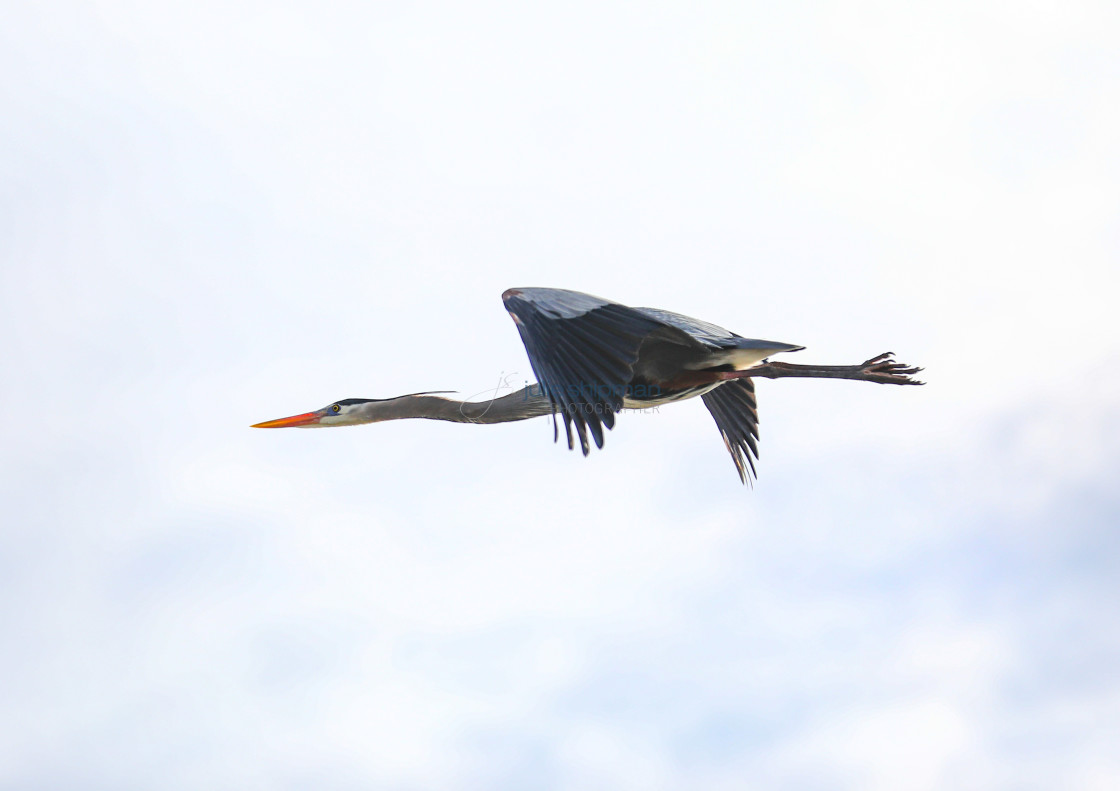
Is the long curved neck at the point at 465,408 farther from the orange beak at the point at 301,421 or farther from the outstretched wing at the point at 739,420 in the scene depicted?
the outstretched wing at the point at 739,420

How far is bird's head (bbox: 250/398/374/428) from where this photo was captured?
→ 1012 centimetres

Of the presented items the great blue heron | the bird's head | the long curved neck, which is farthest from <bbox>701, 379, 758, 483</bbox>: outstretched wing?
the bird's head

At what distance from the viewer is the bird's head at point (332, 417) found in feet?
33.2

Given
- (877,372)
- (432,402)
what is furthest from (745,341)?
(432,402)

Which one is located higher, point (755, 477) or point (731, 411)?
point (731, 411)

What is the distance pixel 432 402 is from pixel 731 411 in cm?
290

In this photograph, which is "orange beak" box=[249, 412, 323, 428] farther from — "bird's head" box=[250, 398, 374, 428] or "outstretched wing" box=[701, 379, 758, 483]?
"outstretched wing" box=[701, 379, 758, 483]

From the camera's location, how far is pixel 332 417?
10289mm

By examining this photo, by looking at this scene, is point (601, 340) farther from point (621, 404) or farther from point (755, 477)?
point (755, 477)

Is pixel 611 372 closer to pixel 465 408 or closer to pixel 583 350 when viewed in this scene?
pixel 583 350

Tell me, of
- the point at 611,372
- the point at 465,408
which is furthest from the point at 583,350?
the point at 465,408

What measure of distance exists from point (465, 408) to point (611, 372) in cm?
239

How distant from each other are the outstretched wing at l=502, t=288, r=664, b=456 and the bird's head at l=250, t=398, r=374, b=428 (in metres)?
2.96

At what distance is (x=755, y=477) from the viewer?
10562mm
